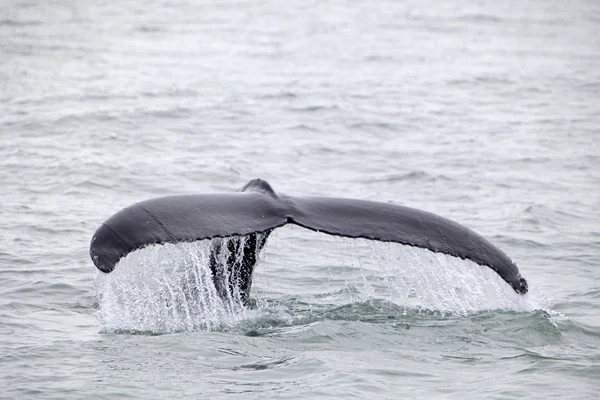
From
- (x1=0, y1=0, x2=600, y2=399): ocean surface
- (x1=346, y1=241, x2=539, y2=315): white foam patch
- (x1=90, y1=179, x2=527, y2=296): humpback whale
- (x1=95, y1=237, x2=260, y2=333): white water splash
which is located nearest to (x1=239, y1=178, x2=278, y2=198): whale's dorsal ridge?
(x1=90, y1=179, x2=527, y2=296): humpback whale

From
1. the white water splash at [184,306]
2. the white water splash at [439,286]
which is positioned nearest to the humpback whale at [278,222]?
the white water splash at [439,286]

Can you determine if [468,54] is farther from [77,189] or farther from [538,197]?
[77,189]

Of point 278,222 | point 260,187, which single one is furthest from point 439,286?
point 278,222

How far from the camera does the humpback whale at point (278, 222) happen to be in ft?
20.2

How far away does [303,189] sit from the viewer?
13.6 metres

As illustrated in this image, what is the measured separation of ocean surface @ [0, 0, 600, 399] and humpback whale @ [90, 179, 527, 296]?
0.27 meters

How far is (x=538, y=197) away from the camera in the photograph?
13734 mm

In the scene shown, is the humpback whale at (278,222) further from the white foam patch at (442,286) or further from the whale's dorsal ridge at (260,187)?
the white foam patch at (442,286)

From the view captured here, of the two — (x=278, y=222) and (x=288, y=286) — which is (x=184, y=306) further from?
(x=288, y=286)

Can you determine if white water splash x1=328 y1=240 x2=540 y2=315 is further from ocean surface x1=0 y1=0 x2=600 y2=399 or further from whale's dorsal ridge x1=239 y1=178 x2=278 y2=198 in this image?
whale's dorsal ridge x1=239 y1=178 x2=278 y2=198

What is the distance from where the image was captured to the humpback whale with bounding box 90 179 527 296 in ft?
20.2

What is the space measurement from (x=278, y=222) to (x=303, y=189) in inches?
281

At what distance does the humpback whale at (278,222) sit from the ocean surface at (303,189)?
0.88 feet

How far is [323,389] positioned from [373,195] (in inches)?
272
